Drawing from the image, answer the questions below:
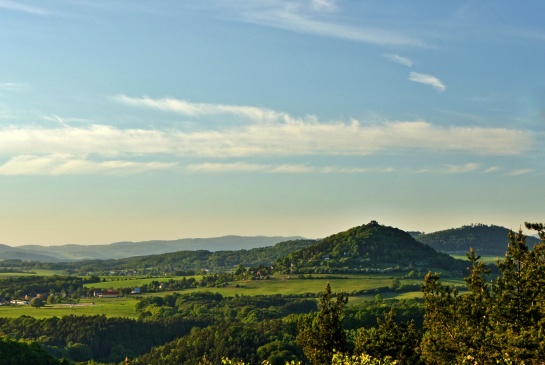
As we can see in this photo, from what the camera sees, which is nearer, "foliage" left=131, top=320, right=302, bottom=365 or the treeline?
"foliage" left=131, top=320, right=302, bottom=365

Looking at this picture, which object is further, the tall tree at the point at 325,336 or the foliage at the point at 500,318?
the tall tree at the point at 325,336

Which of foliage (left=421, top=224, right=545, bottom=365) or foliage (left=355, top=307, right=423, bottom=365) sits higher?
foliage (left=421, top=224, right=545, bottom=365)

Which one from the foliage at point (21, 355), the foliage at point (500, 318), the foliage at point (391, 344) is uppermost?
the foliage at point (500, 318)

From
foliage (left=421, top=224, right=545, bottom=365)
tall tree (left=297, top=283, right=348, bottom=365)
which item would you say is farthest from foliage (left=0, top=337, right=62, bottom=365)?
foliage (left=421, top=224, right=545, bottom=365)

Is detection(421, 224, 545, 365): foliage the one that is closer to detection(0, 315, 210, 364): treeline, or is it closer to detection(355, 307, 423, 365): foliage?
detection(355, 307, 423, 365): foliage

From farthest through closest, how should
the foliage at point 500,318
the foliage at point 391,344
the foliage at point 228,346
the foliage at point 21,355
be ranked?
1. the foliage at point 228,346
2. the foliage at point 21,355
3. the foliage at point 391,344
4. the foliage at point 500,318

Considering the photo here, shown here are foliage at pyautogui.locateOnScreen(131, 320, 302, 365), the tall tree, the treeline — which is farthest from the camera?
the treeline

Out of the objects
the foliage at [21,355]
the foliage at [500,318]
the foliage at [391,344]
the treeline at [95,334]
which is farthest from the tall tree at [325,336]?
the treeline at [95,334]

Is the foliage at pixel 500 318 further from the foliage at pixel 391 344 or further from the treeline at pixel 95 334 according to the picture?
the treeline at pixel 95 334

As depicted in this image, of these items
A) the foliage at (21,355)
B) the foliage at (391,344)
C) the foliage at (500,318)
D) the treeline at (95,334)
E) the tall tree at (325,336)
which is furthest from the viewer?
the treeline at (95,334)

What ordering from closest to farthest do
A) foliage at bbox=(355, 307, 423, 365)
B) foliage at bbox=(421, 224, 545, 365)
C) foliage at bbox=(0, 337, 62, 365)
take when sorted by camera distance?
foliage at bbox=(421, 224, 545, 365)
foliage at bbox=(355, 307, 423, 365)
foliage at bbox=(0, 337, 62, 365)

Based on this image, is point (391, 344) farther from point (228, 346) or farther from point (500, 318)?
point (228, 346)

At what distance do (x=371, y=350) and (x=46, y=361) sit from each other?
6845 centimetres

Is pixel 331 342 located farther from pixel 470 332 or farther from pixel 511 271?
pixel 511 271
